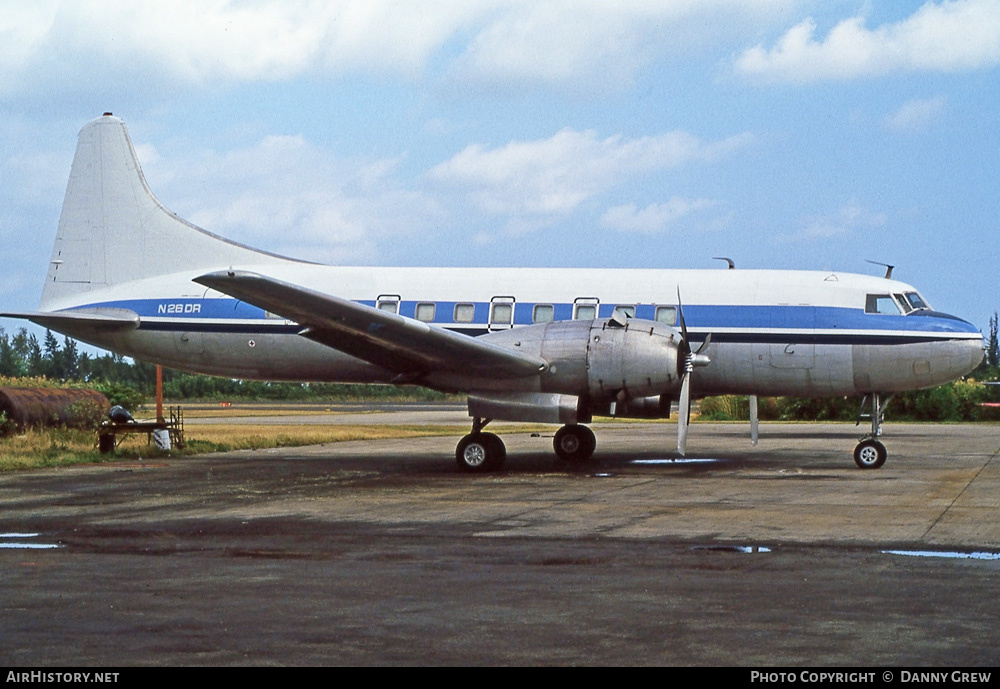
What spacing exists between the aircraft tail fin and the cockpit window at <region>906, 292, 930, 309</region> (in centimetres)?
1310

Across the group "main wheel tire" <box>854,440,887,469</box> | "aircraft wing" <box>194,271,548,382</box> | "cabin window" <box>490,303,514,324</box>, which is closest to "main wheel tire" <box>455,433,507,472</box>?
"aircraft wing" <box>194,271,548,382</box>

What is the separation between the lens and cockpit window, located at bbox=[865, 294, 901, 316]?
20641 mm

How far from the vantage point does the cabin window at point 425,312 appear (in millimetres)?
21625

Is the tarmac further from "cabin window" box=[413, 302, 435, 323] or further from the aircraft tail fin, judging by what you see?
the aircraft tail fin

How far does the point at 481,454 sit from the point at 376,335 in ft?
10.1

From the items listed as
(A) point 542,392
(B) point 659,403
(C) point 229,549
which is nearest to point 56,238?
(A) point 542,392

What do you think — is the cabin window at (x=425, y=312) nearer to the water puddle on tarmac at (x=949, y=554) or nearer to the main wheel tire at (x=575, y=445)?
the main wheel tire at (x=575, y=445)

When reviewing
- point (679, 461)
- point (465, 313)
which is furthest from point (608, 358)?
point (679, 461)

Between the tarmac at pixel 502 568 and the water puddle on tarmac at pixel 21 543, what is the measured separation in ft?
0.18

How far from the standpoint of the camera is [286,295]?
56.6 ft

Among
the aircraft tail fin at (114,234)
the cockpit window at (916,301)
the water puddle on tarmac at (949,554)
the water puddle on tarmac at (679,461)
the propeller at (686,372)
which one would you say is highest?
the aircraft tail fin at (114,234)

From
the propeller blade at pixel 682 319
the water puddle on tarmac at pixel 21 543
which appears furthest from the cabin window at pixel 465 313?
the water puddle on tarmac at pixel 21 543
